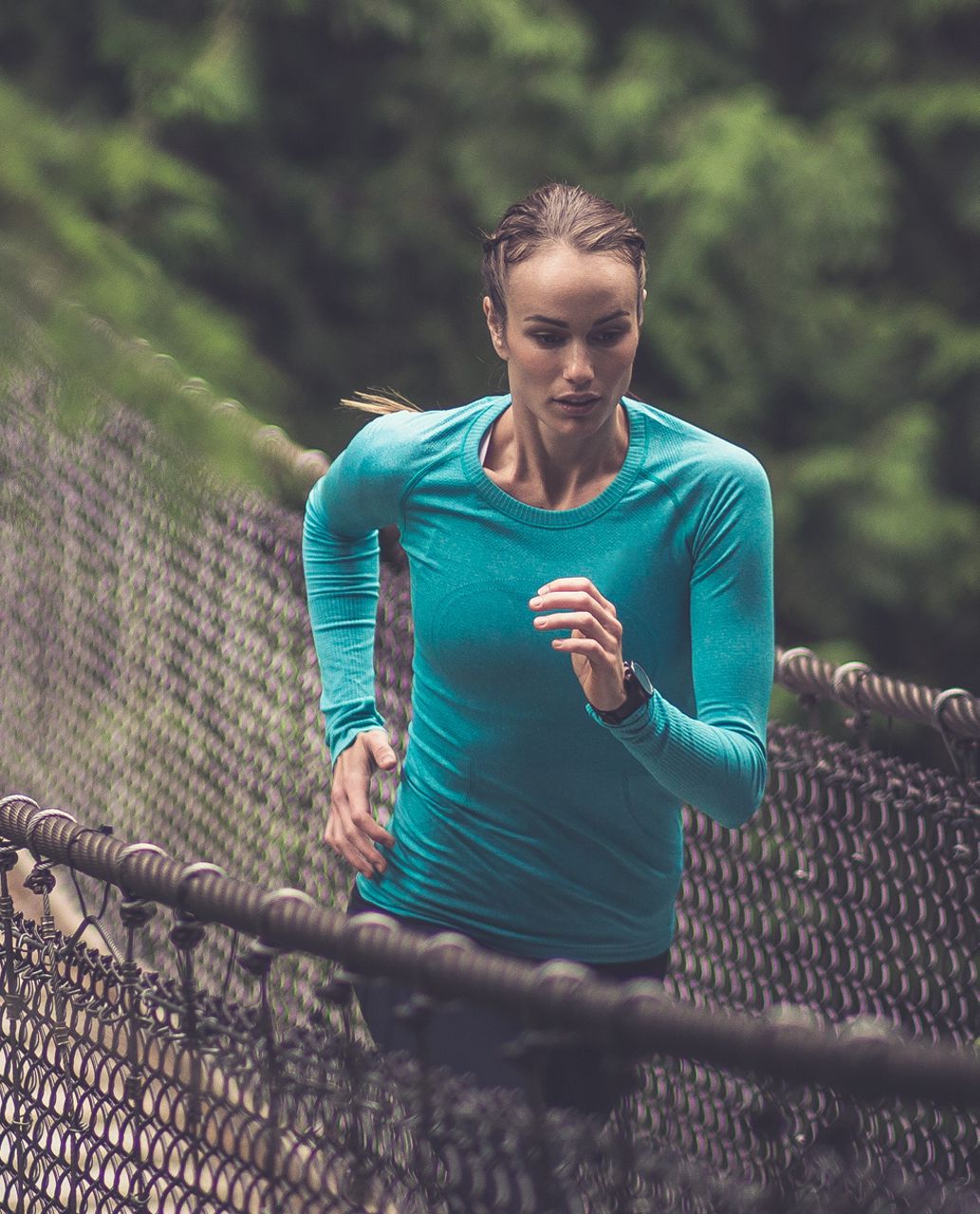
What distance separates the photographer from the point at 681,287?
594 centimetres

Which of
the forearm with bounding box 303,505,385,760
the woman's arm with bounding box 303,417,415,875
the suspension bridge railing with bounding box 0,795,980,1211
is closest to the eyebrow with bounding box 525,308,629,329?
the woman's arm with bounding box 303,417,415,875

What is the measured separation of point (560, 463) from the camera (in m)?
1.48

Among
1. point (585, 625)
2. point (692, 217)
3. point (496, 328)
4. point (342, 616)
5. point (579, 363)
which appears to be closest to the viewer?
point (585, 625)

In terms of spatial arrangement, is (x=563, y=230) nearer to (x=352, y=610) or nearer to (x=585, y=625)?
(x=585, y=625)

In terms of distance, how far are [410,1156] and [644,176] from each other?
5.15m

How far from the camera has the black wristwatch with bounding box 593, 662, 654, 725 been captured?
132cm

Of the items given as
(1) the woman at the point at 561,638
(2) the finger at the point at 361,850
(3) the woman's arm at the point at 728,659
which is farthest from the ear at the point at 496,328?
(2) the finger at the point at 361,850

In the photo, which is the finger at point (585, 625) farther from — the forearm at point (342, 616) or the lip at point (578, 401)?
the forearm at point (342, 616)

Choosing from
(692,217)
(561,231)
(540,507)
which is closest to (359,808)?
(540,507)

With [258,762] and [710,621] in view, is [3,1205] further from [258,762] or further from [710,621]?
[258,762]

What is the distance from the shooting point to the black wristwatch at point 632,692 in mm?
1322

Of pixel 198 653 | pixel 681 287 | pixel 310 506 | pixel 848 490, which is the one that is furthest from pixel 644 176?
pixel 310 506

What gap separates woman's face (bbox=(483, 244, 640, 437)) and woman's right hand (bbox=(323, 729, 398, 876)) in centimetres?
42

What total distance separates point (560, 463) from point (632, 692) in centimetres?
26
